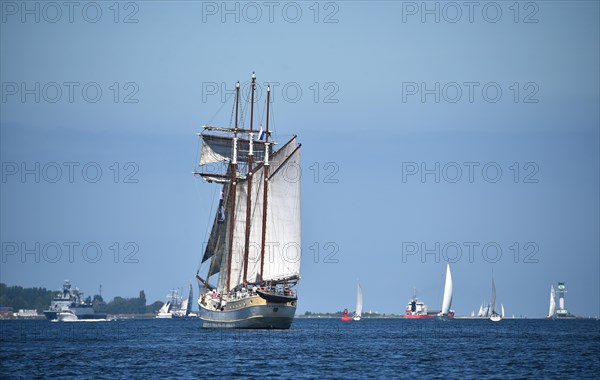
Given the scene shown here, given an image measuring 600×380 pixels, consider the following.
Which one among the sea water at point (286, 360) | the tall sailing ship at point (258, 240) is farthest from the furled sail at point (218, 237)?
the sea water at point (286, 360)

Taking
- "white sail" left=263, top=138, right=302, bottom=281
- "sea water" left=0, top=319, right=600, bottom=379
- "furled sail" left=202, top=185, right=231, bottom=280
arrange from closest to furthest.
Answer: "sea water" left=0, top=319, right=600, bottom=379 → "white sail" left=263, top=138, right=302, bottom=281 → "furled sail" left=202, top=185, right=231, bottom=280

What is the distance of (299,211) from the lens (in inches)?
4948

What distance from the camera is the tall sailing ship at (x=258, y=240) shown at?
120 meters

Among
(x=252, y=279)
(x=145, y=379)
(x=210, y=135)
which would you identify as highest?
(x=210, y=135)

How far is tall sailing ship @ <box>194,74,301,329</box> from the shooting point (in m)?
120

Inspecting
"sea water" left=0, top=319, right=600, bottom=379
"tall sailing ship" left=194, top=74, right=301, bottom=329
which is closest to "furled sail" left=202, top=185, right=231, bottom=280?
"tall sailing ship" left=194, top=74, right=301, bottom=329

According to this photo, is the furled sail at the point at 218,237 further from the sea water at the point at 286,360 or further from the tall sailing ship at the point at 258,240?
the sea water at the point at 286,360

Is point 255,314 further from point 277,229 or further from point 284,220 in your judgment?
point 284,220

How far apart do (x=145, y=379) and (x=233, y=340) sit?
40552mm

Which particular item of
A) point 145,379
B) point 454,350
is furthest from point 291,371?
point 454,350


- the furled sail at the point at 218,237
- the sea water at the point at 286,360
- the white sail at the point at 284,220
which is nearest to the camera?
the sea water at the point at 286,360

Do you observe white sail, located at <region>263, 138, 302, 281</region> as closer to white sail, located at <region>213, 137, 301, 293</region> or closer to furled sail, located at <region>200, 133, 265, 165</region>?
white sail, located at <region>213, 137, 301, 293</region>

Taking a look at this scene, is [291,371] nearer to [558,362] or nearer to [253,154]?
[558,362]

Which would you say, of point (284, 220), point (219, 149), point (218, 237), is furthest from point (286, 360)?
point (219, 149)
